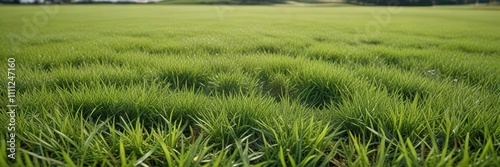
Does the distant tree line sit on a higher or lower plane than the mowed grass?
higher

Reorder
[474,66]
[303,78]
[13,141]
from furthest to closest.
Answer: [474,66] < [303,78] < [13,141]

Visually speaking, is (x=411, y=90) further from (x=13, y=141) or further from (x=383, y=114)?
(x=13, y=141)

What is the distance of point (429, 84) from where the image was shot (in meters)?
2.26

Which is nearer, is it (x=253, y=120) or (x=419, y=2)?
(x=253, y=120)

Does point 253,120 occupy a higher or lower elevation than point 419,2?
lower

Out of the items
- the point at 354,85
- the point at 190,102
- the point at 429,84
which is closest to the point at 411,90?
the point at 429,84

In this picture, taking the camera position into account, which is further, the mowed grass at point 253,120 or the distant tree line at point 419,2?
the distant tree line at point 419,2

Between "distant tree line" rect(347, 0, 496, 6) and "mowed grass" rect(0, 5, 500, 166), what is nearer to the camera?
"mowed grass" rect(0, 5, 500, 166)

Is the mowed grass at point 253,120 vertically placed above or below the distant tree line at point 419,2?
below

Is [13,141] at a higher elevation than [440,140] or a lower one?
higher

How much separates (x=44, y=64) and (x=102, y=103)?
2.07m

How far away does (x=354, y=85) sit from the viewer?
2.20m

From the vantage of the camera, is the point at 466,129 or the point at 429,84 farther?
the point at 429,84

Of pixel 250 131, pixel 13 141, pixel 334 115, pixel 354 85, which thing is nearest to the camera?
pixel 13 141
